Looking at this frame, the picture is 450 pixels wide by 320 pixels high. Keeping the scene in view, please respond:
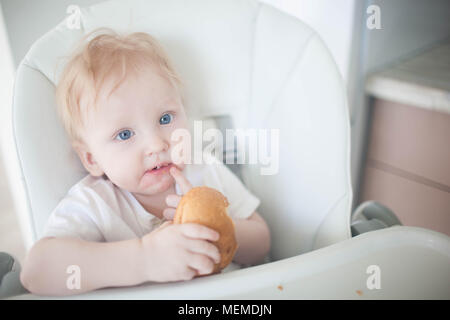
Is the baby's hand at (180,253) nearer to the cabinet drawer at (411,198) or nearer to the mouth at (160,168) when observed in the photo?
the mouth at (160,168)

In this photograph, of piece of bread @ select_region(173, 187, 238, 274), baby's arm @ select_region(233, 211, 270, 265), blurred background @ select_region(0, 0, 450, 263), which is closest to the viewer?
piece of bread @ select_region(173, 187, 238, 274)

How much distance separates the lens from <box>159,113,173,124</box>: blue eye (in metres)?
0.49

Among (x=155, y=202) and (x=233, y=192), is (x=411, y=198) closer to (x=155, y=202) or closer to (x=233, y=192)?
(x=233, y=192)

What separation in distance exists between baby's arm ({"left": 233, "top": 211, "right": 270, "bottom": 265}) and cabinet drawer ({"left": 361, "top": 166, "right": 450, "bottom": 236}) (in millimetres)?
533

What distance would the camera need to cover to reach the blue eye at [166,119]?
1.59ft

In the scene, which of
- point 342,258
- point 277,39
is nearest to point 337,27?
point 277,39

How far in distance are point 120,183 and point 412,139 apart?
725 millimetres

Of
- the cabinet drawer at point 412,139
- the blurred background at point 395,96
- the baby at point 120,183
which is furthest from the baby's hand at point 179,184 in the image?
the cabinet drawer at point 412,139

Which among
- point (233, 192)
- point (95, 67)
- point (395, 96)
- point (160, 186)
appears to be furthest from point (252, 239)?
point (395, 96)

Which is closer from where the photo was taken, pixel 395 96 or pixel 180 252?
pixel 180 252

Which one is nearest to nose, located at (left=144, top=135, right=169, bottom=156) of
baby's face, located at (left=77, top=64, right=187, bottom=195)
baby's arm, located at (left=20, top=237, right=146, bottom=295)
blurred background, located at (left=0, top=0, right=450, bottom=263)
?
baby's face, located at (left=77, top=64, right=187, bottom=195)

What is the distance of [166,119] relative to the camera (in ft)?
1.61

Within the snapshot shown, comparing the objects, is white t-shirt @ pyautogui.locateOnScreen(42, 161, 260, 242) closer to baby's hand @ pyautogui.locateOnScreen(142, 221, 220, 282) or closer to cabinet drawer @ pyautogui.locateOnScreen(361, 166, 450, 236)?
baby's hand @ pyautogui.locateOnScreen(142, 221, 220, 282)
